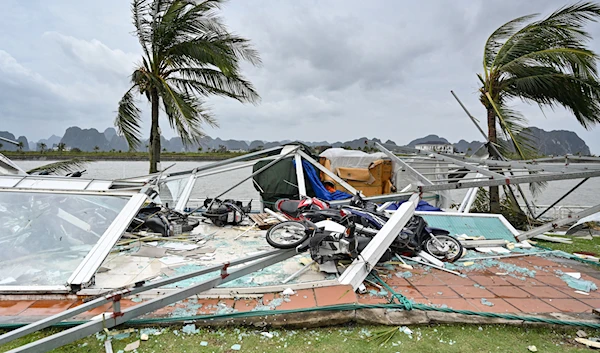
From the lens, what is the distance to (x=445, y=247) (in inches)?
187

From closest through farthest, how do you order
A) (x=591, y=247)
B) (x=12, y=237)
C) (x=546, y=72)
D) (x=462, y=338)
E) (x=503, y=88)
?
(x=462, y=338) → (x=12, y=237) → (x=591, y=247) → (x=546, y=72) → (x=503, y=88)

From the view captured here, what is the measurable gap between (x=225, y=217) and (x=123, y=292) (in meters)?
4.13

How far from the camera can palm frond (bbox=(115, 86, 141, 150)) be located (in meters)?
9.30

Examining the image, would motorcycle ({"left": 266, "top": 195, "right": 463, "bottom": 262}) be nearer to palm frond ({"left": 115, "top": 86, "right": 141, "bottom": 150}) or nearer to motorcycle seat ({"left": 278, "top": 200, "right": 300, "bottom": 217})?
motorcycle seat ({"left": 278, "top": 200, "right": 300, "bottom": 217})

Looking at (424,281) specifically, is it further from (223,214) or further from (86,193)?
(86,193)

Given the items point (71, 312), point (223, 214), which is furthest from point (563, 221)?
point (71, 312)

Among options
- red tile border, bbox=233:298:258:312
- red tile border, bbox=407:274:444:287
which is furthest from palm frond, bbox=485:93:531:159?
red tile border, bbox=233:298:258:312

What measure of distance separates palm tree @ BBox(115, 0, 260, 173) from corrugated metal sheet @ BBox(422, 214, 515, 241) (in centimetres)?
604

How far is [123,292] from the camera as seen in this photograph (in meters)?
2.52

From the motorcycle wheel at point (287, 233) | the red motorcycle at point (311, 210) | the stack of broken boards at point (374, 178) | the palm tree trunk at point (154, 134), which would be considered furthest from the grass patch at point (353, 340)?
the palm tree trunk at point (154, 134)

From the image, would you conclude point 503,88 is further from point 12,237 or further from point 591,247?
point 12,237

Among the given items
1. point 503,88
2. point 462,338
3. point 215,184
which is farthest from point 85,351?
point 503,88

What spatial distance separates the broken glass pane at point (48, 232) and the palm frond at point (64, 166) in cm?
523

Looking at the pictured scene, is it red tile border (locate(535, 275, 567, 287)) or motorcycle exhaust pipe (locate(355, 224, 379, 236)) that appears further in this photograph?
motorcycle exhaust pipe (locate(355, 224, 379, 236))
